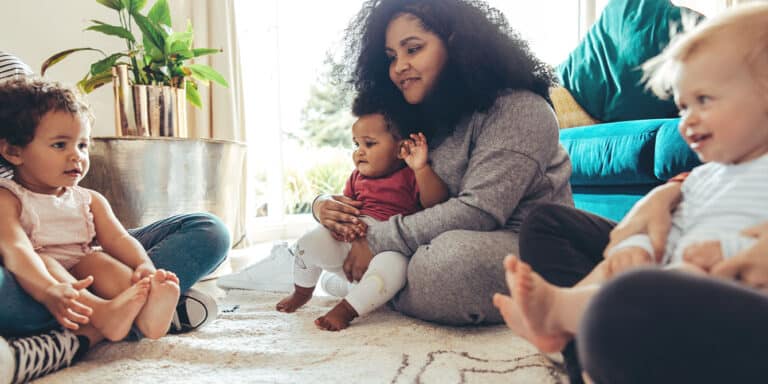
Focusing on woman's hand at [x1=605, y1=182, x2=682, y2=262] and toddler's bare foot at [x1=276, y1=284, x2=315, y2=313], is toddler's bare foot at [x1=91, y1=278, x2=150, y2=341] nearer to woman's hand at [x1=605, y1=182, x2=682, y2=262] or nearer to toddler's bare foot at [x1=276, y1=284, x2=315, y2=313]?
toddler's bare foot at [x1=276, y1=284, x2=315, y2=313]

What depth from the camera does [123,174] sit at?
1.69m

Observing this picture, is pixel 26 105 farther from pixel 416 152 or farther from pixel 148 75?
pixel 148 75

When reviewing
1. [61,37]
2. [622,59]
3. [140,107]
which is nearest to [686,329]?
[140,107]

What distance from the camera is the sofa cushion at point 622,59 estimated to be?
82.7 inches

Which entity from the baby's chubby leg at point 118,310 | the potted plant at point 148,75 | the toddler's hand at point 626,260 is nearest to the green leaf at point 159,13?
the potted plant at point 148,75

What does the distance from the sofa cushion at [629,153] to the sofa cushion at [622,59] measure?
224 mm

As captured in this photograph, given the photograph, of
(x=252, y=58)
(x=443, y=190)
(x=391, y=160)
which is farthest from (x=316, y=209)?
(x=252, y=58)

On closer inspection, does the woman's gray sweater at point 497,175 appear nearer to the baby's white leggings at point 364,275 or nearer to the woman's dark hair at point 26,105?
the baby's white leggings at point 364,275

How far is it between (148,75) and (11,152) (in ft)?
3.06

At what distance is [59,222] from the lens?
42.6 inches

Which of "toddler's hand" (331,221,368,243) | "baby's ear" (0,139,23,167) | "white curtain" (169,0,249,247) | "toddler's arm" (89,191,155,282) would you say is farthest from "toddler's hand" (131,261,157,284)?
"white curtain" (169,0,249,247)

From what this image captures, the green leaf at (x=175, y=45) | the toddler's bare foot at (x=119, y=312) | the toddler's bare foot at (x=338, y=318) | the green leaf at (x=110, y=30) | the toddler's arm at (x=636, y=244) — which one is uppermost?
the green leaf at (x=110, y=30)

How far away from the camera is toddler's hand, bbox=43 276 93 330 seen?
871 millimetres

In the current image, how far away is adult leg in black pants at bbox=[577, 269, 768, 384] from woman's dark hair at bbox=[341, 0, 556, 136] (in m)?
0.83
